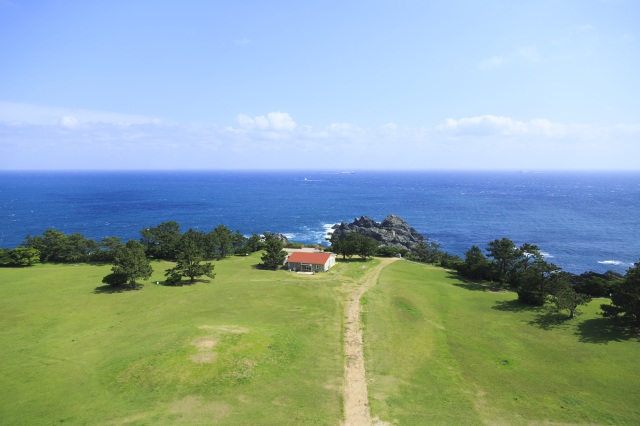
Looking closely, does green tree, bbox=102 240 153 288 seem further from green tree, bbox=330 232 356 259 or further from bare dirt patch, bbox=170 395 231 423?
green tree, bbox=330 232 356 259

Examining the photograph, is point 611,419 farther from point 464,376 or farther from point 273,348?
point 273,348

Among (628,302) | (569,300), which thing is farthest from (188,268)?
(628,302)

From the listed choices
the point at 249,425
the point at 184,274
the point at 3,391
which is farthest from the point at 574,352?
the point at 184,274

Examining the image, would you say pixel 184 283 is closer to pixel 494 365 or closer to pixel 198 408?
pixel 198 408

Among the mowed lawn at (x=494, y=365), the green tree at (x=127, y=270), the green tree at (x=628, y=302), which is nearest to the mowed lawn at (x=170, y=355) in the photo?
the green tree at (x=127, y=270)

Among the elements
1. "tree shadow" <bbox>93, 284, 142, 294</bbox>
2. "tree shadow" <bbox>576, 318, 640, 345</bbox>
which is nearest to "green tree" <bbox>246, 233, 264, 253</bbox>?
"tree shadow" <bbox>93, 284, 142, 294</bbox>

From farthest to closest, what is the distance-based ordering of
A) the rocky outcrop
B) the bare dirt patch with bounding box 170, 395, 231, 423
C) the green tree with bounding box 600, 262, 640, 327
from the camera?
the rocky outcrop
the green tree with bounding box 600, 262, 640, 327
the bare dirt patch with bounding box 170, 395, 231, 423
